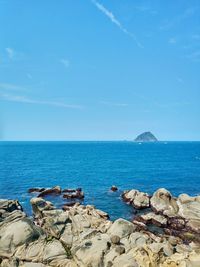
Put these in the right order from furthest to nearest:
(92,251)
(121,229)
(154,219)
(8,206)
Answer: (8,206), (154,219), (121,229), (92,251)

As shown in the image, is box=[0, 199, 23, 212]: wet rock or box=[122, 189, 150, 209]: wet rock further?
box=[122, 189, 150, 209]: wet rock

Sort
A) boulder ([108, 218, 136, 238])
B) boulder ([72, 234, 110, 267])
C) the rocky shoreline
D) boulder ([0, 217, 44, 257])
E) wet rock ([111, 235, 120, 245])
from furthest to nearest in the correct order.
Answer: boulder ([108, 218, 136, 238])
wet rock ([111, 235, 120, 245])
boulder ([0, 217, 44, 257])
boulder ([72, 234, 110, 267])
the rocky shoreline

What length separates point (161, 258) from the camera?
29.4 m

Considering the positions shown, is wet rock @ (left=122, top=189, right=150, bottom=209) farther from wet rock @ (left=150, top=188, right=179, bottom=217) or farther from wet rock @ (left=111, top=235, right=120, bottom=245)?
wet rock @ (left=111, top=235, right=120, bottom=245)

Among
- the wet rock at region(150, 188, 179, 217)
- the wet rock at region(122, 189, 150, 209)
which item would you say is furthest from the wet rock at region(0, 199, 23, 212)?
the wet rock at region(150, 188, 179, 217)

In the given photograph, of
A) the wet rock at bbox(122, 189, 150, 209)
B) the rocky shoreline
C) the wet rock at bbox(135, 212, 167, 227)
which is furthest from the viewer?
the wet rock at bbox(122, 189, 150, 209)

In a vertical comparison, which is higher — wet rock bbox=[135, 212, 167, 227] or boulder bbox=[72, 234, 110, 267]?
boulder bbox=[72, 234, 110, 267]

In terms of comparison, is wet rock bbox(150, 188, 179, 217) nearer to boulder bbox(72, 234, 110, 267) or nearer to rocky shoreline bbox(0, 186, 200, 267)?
rocky shoreline bbox(0, 186, 200, 267)

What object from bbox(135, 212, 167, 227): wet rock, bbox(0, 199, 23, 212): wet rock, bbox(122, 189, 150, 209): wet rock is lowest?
bbox(135, 212, 167, 227): wet rock

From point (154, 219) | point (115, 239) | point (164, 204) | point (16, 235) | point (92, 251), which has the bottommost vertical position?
point (154, 219)

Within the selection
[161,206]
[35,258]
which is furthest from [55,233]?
[161,206]

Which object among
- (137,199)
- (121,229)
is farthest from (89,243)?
(137,199)

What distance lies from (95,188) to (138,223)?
34.8 metres

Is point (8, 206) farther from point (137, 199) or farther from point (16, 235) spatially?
point (137, 199)
